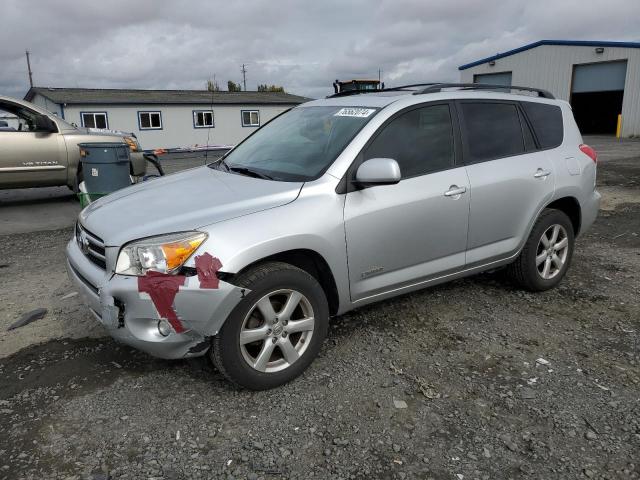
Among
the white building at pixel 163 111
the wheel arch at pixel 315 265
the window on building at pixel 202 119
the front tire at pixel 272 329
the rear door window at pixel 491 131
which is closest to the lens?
the front tire at pixel 272 329

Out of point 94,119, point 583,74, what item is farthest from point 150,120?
point 583,74

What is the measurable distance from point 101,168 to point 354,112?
3924mm

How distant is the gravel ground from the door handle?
99cm

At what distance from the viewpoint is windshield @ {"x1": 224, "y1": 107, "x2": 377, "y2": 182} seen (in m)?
3.32

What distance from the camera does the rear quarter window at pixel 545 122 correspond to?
14.1 ft

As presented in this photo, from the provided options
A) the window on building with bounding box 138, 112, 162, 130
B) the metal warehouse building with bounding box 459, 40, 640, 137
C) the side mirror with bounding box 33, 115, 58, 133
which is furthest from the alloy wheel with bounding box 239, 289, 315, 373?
the metal warehouse building with bounding box 459, 40, 640, 137

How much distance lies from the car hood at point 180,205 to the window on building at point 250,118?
88.5ft

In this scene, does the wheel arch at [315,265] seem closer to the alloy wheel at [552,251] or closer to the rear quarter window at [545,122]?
the alloy wheel at [552,251]

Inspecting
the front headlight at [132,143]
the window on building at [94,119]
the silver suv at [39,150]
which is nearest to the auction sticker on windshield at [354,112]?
the silver suv at [39,150]

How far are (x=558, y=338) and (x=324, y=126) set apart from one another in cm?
224

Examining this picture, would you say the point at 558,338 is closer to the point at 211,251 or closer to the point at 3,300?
the point at 211,251

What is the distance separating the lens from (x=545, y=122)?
439 centimetres

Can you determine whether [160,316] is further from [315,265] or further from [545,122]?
[545,122]

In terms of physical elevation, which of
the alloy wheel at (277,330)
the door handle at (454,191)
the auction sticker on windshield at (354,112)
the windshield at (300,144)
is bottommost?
the alloy wheel at (277,330)
